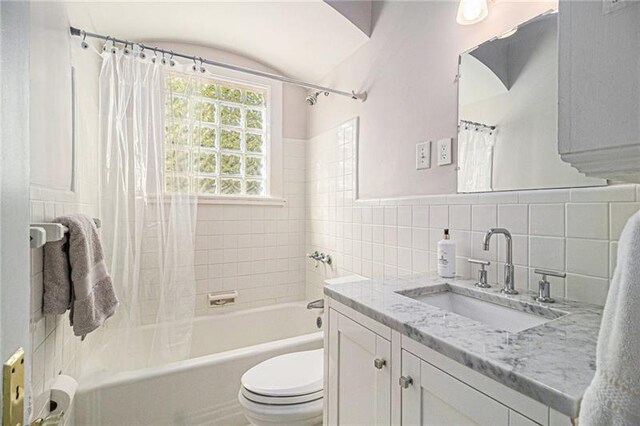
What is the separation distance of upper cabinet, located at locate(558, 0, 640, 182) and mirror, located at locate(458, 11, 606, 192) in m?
0.64

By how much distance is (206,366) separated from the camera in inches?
60.4

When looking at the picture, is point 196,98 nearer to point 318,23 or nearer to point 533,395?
point 318,23

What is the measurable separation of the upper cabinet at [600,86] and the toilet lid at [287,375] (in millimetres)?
1276

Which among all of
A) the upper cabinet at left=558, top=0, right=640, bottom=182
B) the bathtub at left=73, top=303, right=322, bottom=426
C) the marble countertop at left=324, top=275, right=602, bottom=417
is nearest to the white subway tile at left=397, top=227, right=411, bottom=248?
the marble countertop at left=324, top=275, right=602, bottom=417

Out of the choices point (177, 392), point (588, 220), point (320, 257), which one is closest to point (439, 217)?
point (588, 220)

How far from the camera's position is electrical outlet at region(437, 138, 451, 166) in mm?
1385

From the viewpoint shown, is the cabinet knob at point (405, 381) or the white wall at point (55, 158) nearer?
the cabinet knob at point (405, 381)

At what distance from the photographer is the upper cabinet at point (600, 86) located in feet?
1.38

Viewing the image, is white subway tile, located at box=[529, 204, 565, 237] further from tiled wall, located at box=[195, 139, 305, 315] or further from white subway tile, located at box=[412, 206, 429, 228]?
tiled wall, located at box=[195, 139, 305, 315]

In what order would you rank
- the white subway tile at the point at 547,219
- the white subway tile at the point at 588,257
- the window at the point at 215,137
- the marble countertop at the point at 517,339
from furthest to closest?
the window at the point at 215,137
the white subway tile at the point at 547,219
the white subway tile at the point at 588,257
the marble countertop at the point at 517,339

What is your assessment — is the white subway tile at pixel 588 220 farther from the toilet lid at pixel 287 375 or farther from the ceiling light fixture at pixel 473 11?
the toilet lid at pixel 287 375

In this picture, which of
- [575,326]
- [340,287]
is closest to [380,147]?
[340,287]

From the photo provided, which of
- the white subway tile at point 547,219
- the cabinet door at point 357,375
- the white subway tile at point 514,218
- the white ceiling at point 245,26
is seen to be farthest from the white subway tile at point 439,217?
the white ceiling at point 245,26

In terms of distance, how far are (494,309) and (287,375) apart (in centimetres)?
94
